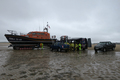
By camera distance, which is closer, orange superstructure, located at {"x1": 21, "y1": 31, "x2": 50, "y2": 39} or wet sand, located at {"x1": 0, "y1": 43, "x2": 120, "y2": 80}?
wet sand, located at {"x1": 0, "y1": 43, "x2": 120, "y2": 80}

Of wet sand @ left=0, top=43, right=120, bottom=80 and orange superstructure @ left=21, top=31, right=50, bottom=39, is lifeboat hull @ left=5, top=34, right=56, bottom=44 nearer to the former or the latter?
orange superstructure @ left=21, top=31, right=50, bottom=39

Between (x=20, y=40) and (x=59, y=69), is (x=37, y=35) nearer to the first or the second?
(x=20, y=40)

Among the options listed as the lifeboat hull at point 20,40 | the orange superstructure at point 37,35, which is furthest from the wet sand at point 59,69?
the orange superstructure at point 37,35

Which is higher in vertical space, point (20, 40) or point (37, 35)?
point (37, 35)

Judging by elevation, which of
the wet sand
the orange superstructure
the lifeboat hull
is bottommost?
the wet sand

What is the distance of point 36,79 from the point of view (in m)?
3.08

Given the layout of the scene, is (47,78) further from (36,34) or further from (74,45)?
(36,34)

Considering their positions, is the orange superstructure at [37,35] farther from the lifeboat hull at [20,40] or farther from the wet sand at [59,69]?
the wet sand at [59,69]

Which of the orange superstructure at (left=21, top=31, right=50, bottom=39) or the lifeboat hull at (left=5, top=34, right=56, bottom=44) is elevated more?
the orange superstructure at (left=21, top=31, right=50, bottom=39)

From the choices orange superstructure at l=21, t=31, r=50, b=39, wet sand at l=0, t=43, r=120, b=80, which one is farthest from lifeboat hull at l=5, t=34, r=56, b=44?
wet sand at l=0, t=43, r=120, b=80

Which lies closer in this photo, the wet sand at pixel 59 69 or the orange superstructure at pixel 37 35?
the wet sand at pixel 59 69

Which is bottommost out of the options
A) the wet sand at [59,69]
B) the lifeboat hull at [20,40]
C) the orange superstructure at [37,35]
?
the wet sand at [59,69]

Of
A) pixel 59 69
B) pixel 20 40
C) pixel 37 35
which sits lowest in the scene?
pixel 59 69

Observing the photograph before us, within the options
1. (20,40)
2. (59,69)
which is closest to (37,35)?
(20,40)
